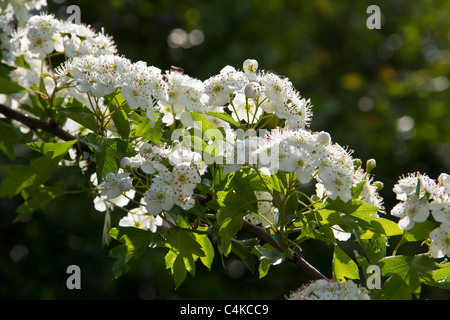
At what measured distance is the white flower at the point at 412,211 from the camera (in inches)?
64.7

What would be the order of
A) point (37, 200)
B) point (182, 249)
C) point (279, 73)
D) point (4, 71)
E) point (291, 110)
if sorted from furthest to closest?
point (279, 73) < point (4, 71) < point (37, 200) < point (291, 110) < point (182, 249)

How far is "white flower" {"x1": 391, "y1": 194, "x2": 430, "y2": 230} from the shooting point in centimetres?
164

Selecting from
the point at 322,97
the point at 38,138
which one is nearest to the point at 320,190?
the point at 38,138

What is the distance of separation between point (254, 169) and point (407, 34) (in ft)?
19.7

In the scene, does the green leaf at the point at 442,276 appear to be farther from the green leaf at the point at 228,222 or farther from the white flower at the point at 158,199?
the white flower at the point at 158,199

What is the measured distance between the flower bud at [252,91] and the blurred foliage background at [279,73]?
2574mm

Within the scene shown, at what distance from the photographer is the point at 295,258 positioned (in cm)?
183

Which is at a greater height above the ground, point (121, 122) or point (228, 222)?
point (121, 122)

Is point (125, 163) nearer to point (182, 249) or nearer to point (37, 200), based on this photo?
point (182, 249)

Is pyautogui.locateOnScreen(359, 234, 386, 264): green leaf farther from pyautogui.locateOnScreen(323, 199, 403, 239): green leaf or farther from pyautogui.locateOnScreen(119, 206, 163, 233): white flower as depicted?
pyautogui.locateOnScreen(119, 206, 163, 233): white flower

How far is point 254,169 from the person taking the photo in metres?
1.80

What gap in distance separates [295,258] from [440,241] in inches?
17.3

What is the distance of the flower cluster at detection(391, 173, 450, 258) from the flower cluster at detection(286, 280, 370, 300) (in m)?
0.23

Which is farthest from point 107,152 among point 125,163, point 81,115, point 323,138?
point 323,138
